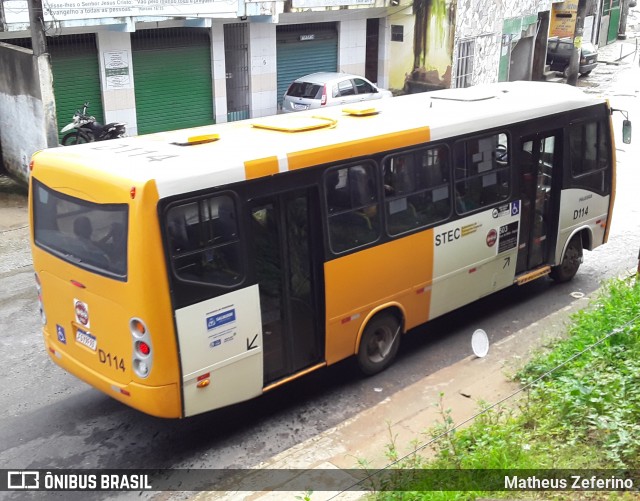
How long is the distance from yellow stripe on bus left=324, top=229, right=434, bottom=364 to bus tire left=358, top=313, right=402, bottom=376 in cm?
17

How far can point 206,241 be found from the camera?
638cm

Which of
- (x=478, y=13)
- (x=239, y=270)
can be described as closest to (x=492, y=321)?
(x=239, y=270)

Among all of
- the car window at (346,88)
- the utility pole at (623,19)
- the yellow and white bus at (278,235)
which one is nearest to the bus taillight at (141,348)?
the yellow and white bus at (278,235)

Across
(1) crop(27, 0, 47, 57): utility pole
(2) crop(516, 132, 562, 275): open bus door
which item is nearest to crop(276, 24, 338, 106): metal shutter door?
(1) crop(27, 0, 47, 57): utility pole

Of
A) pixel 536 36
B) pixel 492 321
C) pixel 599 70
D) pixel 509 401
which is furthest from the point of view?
pixel 599 70

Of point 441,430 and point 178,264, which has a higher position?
point 178,264

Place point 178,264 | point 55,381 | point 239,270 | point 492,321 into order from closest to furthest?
1. point 178,264
2. point 239,270
3. point 55,381
4. point 492,321

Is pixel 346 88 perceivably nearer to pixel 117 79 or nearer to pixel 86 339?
pixel 117 79

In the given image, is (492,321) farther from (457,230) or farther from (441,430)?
(441,430)

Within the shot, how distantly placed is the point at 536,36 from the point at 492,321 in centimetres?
2331

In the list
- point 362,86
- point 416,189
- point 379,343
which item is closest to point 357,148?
point 416,189

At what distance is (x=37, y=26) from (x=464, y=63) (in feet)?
49.0

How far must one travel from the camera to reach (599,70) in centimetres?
3428

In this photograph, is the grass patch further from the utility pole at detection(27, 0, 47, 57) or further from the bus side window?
the utility pole at detection(27, 0, 47, 57)
